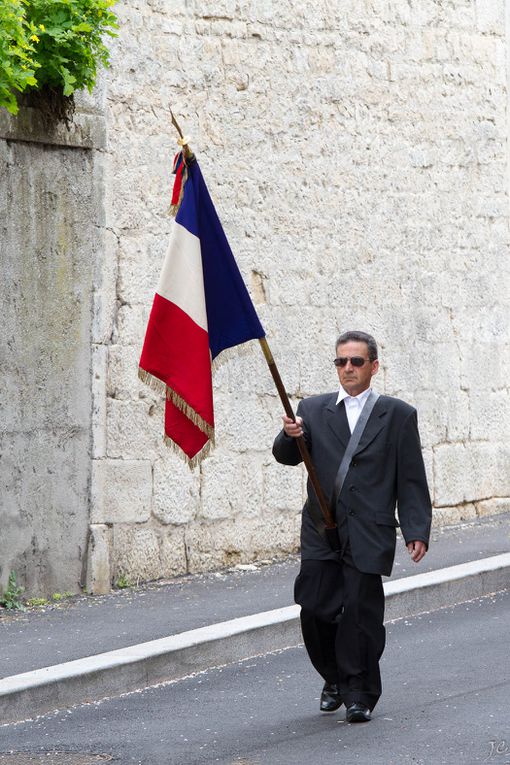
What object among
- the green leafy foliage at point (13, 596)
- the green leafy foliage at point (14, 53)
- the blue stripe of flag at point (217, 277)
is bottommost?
the green leafy foliage at point (13, 596)

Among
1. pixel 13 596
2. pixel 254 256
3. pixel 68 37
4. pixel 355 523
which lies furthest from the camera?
pixel 254 256

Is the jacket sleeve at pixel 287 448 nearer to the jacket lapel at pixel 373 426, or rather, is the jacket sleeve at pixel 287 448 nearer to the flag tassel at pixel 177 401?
the jacket lapel at pixel 373 426

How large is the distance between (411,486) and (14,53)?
127 inches

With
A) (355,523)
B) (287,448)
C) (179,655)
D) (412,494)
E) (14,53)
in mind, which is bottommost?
(179,655)

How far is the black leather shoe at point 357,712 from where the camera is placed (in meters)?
6.13

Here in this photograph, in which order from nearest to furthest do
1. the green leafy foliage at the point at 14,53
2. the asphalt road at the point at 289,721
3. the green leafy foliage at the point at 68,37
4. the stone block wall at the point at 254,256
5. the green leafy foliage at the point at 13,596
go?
the asphalt road at the point at 289,721 < the green leafy foliage at the point at 14,53 < the green leafy foliage at the point at 68,37 < the green leafy foliage at the point at 13,596 < the stone block wall at the point at 254,256

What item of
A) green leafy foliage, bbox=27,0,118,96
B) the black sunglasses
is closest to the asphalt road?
the black sunglasses

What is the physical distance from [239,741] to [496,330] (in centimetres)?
738

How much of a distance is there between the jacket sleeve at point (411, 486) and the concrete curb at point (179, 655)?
1.65 meters

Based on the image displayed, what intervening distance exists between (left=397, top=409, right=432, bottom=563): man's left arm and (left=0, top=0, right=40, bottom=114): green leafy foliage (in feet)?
9.84

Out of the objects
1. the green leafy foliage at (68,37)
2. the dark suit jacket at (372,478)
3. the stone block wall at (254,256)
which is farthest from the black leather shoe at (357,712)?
the green leafy foliage at (68,37)

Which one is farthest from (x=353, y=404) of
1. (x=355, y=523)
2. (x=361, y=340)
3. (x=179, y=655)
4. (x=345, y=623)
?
(x=179, y=655)

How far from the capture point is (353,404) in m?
6.43

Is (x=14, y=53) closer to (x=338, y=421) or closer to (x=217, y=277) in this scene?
(x=217, y=277)
